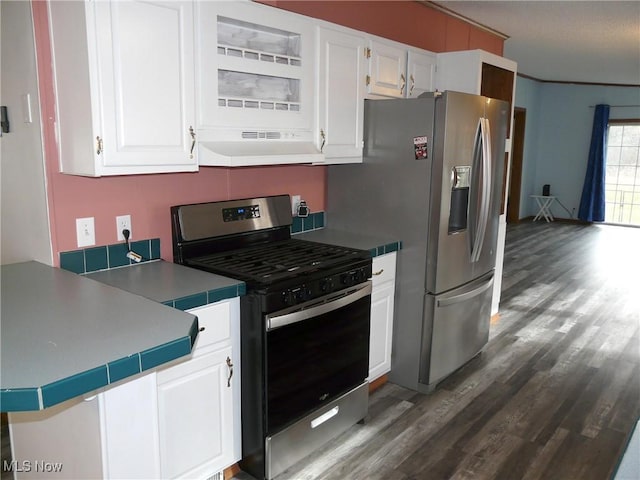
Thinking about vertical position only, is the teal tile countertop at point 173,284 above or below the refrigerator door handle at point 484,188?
below

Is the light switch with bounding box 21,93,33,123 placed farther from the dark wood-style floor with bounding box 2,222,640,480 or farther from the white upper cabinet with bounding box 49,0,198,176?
the dark wood-style floor with bounding box 2,222,640,480

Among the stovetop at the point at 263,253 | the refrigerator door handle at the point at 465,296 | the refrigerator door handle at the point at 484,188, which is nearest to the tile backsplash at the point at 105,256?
the stovetop at the point at 263,253

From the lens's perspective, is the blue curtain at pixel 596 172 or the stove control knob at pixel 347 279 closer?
the stove control knob at pixel 347 279

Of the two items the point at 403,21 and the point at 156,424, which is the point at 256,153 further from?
the point at 403,21

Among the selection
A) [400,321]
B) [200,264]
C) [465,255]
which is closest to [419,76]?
[465,255]

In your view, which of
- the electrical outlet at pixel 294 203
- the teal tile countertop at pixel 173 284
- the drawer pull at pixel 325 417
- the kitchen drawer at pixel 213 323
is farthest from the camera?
the electrical outlet at pixel 294 203

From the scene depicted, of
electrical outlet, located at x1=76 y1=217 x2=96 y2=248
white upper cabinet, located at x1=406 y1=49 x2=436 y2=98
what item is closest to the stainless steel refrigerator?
white upper cabinet, located at x1=406 y1=49 x2=436 y2=98

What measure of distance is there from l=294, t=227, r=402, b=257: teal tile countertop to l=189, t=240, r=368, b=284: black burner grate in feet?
0.57

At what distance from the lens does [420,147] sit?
3.02m

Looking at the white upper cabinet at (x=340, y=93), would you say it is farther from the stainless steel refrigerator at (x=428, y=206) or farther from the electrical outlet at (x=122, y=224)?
the electrical outlet at (x=122, y=224)

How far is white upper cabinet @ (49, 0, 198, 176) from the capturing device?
188 centimetres

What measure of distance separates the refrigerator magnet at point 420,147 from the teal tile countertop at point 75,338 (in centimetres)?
187

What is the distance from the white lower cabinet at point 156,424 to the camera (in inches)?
57.2

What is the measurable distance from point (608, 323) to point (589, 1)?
2.66 m
